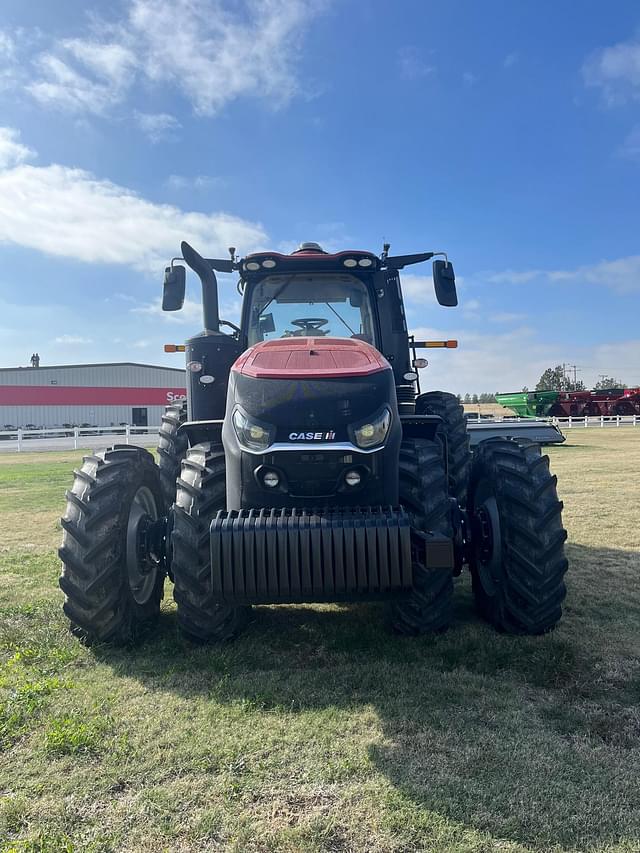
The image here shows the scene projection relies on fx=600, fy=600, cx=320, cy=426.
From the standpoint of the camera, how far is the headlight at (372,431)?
3.28m

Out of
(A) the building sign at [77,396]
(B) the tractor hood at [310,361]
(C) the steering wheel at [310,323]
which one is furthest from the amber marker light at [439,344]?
(A) the building sign at [77,396]

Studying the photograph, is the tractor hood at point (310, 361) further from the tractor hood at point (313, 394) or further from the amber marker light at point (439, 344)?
the amber marker light at point (439, 344)

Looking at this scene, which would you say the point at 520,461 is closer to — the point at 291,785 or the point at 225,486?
the point at 225,486

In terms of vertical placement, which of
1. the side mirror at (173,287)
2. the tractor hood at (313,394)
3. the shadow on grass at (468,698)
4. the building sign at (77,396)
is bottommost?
the shadow on grass at (468,698)

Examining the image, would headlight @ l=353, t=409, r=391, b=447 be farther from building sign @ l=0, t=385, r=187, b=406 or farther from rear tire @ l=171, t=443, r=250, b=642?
building sign @ l=0, t=385, r=187, b=406

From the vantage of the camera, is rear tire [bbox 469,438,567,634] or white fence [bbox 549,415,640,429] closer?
rear tire [bbox 469,438,567,634]

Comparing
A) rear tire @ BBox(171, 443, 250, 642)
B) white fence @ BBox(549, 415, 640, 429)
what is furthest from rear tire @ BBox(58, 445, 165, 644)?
white fence @ BBox(549, 415, 640, 429)

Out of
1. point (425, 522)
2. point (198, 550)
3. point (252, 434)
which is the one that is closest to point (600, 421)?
point (425, 522)

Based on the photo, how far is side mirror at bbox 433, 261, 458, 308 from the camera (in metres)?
5.14

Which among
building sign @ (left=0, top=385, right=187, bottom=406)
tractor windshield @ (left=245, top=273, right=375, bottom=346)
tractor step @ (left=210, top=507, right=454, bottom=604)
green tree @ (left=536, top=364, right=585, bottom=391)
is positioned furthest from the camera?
green tree @ (left=536, top=364, right=585, bottom=391)

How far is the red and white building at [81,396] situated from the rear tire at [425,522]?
41596mm

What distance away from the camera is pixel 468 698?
3049 mm

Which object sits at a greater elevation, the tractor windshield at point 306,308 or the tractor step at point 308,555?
the tractor windshield at point 306,308

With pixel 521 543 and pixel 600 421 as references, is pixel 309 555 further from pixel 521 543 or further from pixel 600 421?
pixel 600 421
